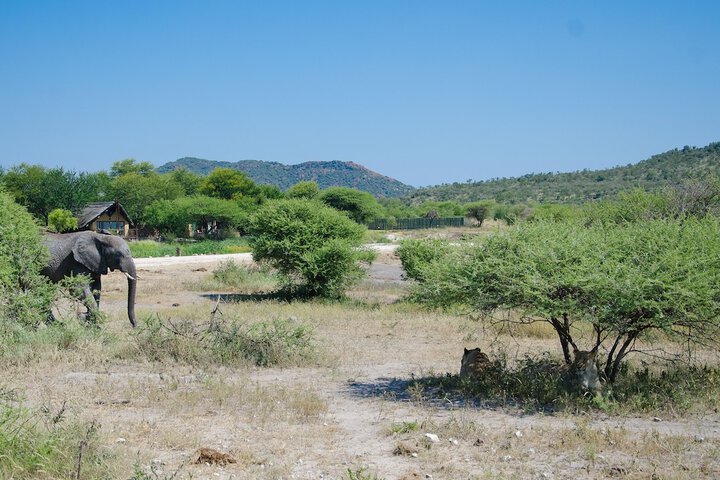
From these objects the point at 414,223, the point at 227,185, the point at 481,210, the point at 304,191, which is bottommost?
the point at 414,223

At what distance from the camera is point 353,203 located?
3263 inches

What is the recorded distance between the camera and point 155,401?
9.90m

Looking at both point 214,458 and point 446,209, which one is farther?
point 446,209

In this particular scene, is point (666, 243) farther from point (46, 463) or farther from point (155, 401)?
point (46, 463)

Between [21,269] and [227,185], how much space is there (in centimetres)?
7997

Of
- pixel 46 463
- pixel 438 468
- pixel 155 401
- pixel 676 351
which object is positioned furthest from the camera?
pixel 676 351

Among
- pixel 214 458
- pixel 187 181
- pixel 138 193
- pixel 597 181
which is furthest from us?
pixel 187 181

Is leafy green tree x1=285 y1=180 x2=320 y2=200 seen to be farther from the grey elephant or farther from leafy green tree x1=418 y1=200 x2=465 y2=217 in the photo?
the grey elephant

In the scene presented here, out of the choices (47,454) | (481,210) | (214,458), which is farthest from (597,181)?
(47,454)

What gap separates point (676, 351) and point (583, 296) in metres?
5.90

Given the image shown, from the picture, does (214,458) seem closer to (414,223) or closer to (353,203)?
(353,203)

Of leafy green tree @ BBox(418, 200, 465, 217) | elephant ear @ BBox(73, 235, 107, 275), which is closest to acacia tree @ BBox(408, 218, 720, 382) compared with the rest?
elephant ear @ BBox(73, 235, 107, 275)

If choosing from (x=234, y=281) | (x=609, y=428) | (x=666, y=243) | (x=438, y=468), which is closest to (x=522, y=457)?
(x=438, y=468)

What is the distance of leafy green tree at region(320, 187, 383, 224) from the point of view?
82.5 metres
